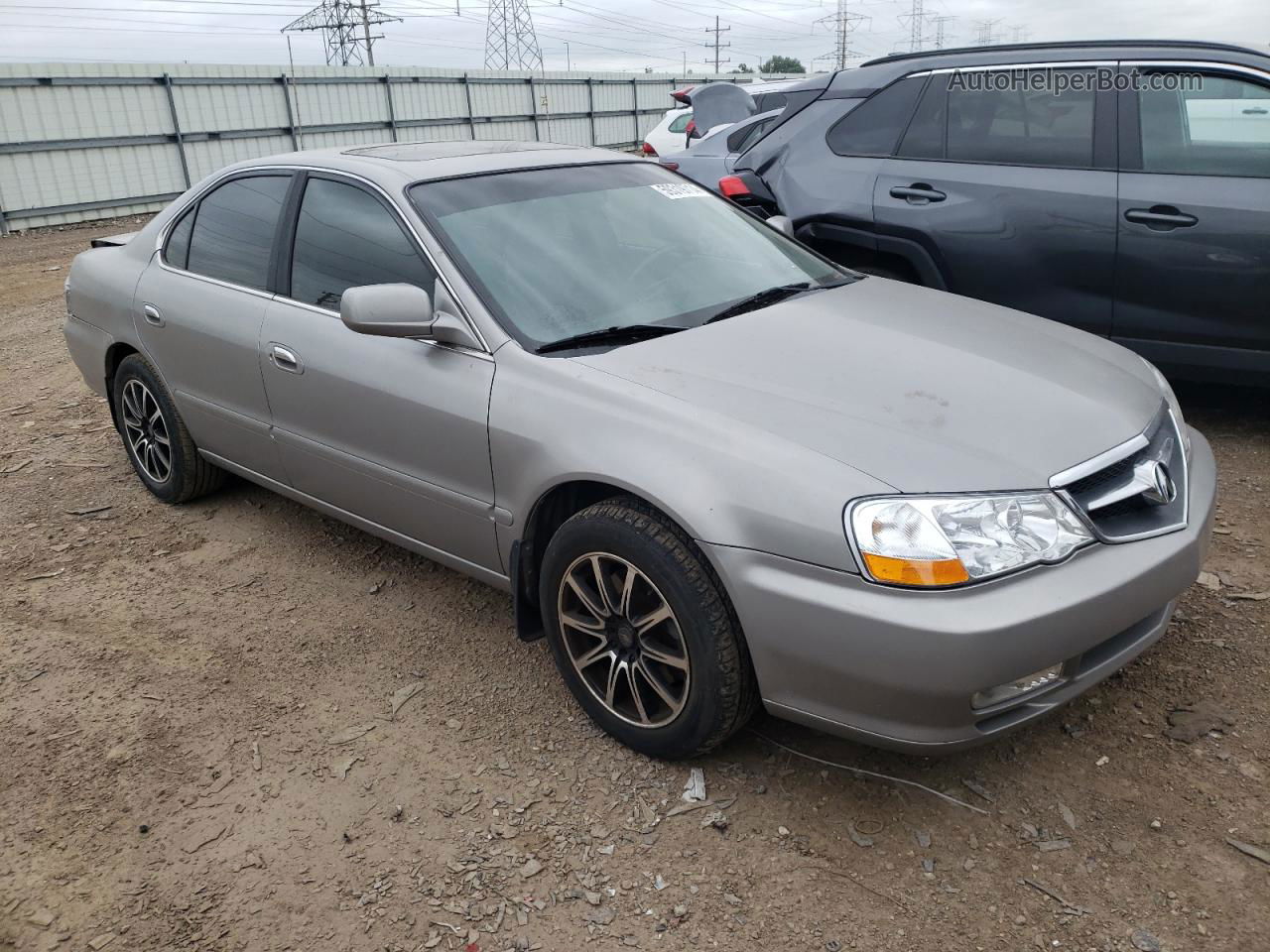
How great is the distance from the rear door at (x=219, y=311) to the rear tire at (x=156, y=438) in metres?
0.12

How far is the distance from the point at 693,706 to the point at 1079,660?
929 millimetres

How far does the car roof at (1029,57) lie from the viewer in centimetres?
459

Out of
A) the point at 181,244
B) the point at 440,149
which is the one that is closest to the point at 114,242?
the point at 181,244

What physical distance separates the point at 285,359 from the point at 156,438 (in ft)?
4.59

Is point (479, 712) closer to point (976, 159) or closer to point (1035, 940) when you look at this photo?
point (1035, 940)

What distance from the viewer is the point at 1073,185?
482 cm

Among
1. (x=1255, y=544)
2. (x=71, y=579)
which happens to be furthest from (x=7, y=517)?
(x=1255, y=544)

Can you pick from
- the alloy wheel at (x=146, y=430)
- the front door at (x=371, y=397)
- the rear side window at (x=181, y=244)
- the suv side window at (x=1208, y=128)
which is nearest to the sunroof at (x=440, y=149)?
the front door at (x=371, y=397)

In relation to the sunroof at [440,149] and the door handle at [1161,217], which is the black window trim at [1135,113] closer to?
the door handle at [1161,217]

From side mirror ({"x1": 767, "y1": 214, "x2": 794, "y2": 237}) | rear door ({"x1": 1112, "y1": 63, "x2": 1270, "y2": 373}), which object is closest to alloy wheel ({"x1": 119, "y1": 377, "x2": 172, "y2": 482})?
side mirror ({"x1": 767, "y1": 214, "x2": 794, "y2": 237})

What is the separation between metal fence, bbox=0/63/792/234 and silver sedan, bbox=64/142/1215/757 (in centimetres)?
1349

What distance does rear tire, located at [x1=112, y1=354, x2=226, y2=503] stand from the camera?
448 centimetres

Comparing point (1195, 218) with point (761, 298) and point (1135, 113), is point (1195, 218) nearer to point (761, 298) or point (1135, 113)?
point (1135, 113)

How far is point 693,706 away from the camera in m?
2.62
